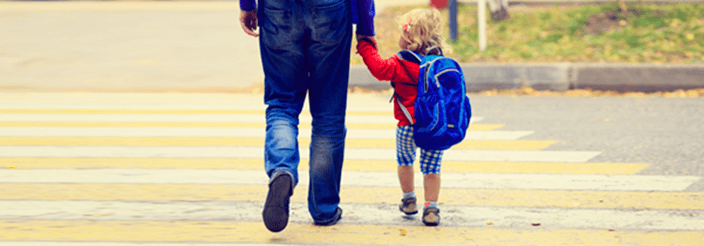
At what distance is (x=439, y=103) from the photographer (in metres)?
3.70

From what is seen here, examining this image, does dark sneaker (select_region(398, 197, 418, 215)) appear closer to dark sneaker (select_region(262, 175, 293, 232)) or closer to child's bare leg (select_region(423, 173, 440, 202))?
child's bare leg (select_region(423, 173, 440, 202))

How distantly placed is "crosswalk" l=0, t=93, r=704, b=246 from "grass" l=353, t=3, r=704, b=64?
347cm

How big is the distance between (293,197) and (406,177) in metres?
0.78

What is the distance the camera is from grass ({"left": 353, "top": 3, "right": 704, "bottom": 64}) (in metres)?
9.90

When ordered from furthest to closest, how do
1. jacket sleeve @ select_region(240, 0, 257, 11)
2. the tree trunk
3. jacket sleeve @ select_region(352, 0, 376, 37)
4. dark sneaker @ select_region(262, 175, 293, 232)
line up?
the tree trunk, jacket sleeve @ select_region(240, 0, 257, 11), jacket sleeve @ select_region(352, 0, 376, 37), dark sneaker @ select_region(262, 175, 293, 232)

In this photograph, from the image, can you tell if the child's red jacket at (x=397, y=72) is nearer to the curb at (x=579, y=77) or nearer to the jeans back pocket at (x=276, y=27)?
the jeans back pocket at (x=276, y=27)

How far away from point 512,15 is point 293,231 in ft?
30.6

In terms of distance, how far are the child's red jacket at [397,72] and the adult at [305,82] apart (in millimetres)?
83

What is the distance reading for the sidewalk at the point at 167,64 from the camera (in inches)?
353

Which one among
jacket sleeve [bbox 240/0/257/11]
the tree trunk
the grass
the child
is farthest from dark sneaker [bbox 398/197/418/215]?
the tree trunk

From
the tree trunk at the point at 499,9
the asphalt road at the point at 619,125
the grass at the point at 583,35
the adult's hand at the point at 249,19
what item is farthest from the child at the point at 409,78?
the tree trunk at the point at 499,9

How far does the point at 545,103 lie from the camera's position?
8.04 meters

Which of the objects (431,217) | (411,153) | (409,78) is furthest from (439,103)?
(431,217)

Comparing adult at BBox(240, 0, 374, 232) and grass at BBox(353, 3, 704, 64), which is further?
grass at BBox(353, 3, 704, 64)
